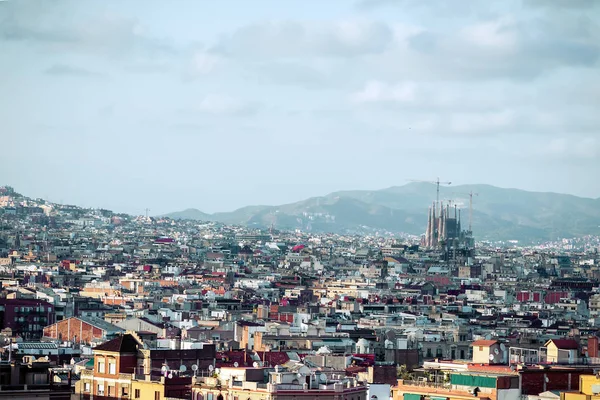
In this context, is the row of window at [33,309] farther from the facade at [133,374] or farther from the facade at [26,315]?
the facade at [133,374]

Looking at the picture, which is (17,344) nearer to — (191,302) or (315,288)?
(191,302)

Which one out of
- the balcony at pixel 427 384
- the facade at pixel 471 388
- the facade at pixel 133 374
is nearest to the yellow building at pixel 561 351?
the facade at pixel 133 374

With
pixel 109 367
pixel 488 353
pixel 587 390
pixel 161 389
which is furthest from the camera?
pixel 488 353

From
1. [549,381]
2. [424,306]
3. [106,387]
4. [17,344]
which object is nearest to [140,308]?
[424,306]

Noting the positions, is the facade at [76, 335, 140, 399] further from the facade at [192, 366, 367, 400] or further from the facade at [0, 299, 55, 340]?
the facade at [0, 299, 55, 340]

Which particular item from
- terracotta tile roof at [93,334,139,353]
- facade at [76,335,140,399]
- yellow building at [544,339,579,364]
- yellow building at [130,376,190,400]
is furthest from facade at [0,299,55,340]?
yellow building at [130,376,190,400]

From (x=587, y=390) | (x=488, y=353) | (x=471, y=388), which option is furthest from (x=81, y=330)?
(x=587, y=390)

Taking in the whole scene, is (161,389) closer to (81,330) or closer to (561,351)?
(561,351)

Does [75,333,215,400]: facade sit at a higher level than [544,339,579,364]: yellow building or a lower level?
lower
